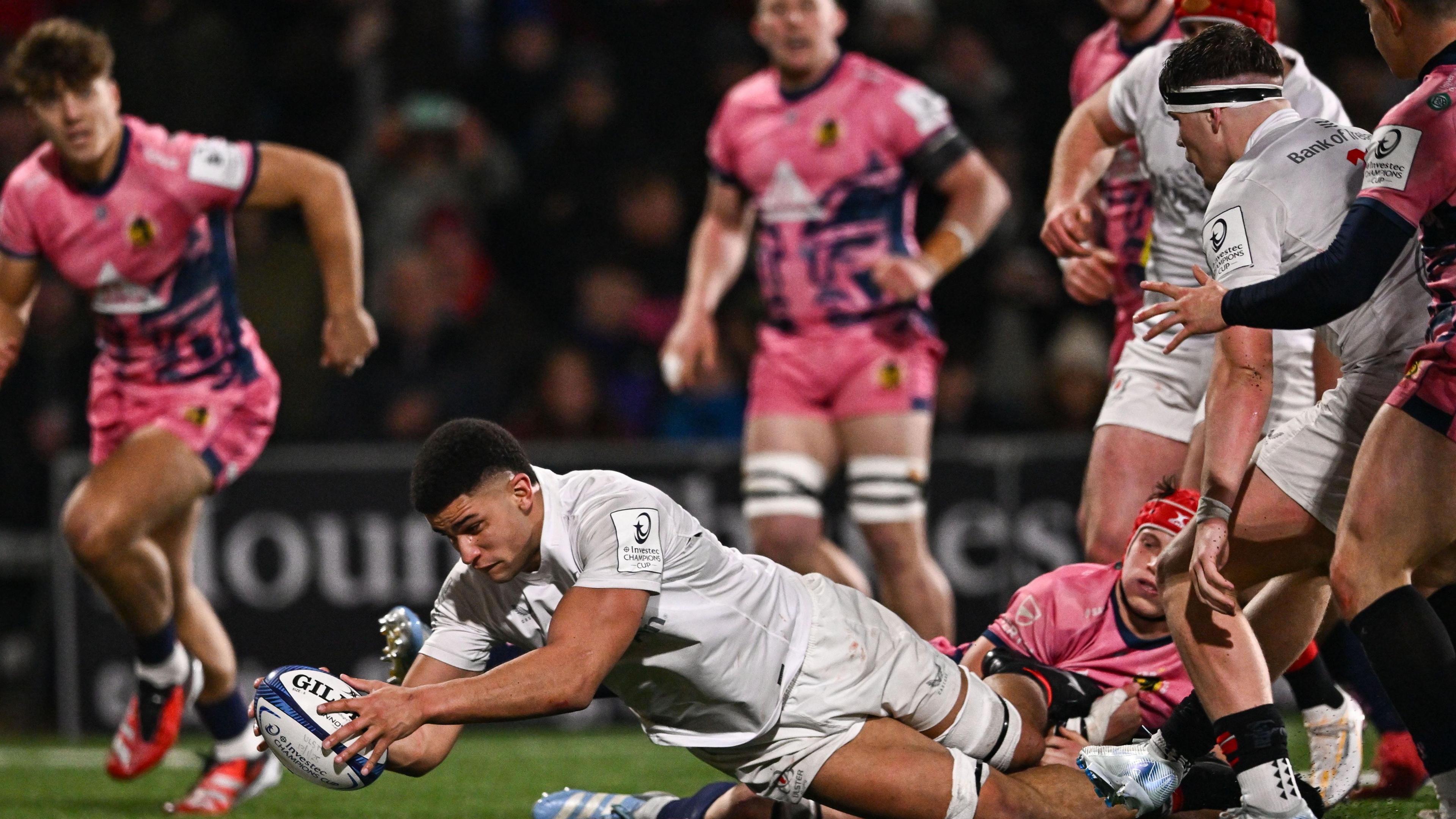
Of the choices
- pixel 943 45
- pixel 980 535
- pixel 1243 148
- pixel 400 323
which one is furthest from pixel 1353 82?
pixel 1243 148

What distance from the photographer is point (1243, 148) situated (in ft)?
13.4

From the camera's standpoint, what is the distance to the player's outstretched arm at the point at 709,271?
708 cm

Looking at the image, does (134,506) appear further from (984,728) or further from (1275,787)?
(1275,787)

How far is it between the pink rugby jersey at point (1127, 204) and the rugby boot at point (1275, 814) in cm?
195

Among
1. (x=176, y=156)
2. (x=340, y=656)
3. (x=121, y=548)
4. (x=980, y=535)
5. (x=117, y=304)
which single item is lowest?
(x=340, y=656)

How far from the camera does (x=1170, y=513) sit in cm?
463

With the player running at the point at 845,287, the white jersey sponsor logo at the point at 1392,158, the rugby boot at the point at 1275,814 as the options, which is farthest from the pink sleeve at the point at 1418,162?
the player running at the point at 845,287

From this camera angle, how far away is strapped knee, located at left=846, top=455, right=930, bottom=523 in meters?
6.60

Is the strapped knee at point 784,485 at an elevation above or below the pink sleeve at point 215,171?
below

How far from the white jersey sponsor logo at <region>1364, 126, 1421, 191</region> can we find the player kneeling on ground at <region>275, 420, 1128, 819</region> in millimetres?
1547

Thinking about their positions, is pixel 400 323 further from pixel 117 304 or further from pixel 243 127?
pixel 117 304

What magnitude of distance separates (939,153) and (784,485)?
141 cm

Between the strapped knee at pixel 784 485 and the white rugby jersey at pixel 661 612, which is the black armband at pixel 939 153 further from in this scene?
the white rugby jersey at pixel 661 612

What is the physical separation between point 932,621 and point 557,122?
5418 millimetres
